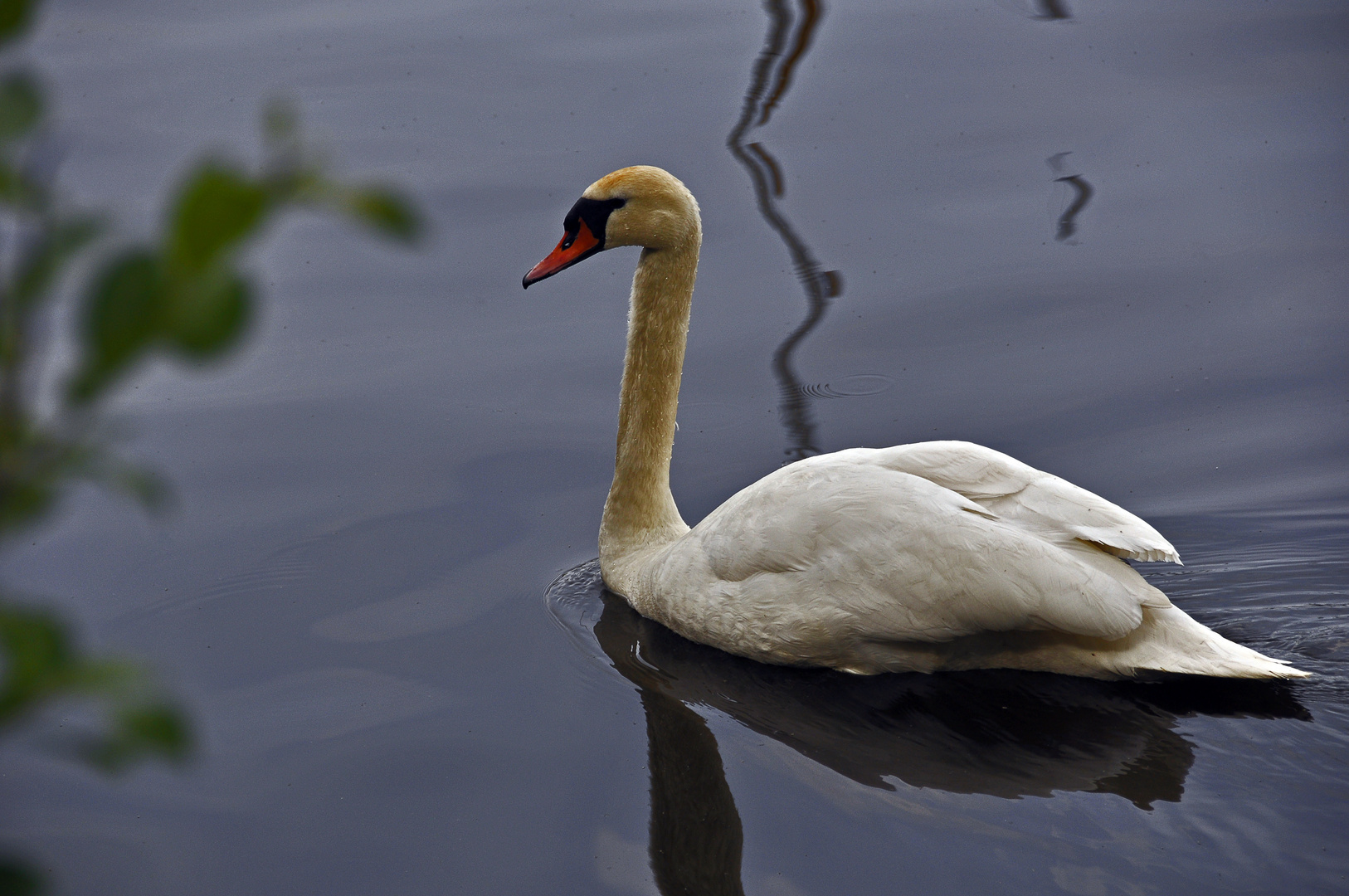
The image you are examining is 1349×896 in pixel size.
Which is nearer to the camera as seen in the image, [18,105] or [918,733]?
[18,105]

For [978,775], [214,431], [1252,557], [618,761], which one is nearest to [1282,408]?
[1252,557]

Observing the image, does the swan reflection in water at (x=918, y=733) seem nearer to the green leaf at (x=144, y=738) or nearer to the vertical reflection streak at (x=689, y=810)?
the vertical reflection streak at (x=689, y=810)

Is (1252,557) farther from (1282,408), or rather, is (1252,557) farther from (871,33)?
(871,33)

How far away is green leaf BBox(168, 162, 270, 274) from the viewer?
18.6 inches

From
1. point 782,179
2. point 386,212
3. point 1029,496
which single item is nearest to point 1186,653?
point 1029,496

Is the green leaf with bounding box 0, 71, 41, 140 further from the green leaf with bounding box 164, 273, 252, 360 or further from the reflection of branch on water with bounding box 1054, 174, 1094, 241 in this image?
the reflection of branch on water with bounding box 1054, 174, 1094, 241

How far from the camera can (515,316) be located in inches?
265

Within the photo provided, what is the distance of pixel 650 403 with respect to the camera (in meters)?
4.89

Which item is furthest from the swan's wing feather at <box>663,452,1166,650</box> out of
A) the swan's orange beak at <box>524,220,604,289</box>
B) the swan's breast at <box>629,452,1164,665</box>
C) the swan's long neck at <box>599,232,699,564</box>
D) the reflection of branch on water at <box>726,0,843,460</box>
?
the reflection of branch on water at <box>726,0,843,460</box>

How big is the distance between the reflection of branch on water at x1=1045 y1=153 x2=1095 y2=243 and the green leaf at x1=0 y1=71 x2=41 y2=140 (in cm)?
692

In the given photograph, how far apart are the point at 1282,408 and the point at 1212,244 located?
5.48 feet

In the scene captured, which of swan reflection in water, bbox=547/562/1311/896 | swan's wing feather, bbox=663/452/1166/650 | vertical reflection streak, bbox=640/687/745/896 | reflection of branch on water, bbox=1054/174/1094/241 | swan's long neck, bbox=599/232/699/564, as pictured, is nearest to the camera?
vertical reflection streak, bbox=640/687/745/896

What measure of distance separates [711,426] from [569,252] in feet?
4.14

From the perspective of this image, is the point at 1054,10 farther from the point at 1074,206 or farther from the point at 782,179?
the point at 782,179
